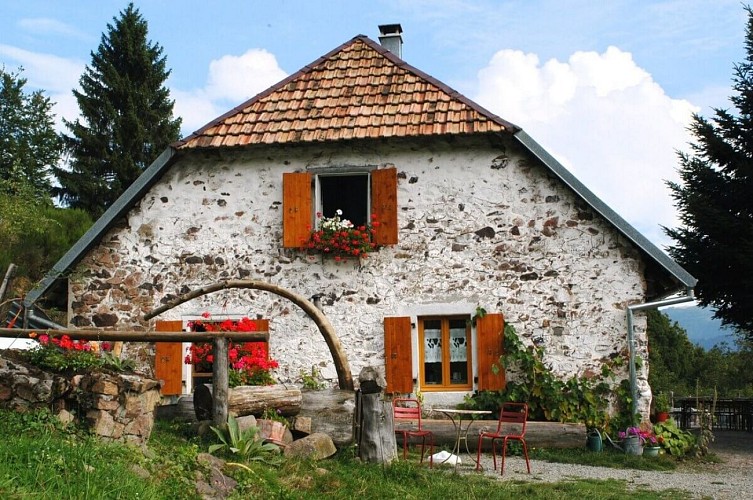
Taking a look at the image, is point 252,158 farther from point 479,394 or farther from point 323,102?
point 479,394

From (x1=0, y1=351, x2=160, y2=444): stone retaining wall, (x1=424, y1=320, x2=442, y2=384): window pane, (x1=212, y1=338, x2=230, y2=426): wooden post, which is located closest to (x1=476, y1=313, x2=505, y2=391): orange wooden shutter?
(x1=424, y1=320, x2=442, y2=384): window pane

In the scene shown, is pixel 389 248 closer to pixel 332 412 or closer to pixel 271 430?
pixel 332 412

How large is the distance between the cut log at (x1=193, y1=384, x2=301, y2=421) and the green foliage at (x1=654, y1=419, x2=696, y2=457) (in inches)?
203

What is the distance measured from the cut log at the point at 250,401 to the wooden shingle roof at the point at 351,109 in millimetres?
4155

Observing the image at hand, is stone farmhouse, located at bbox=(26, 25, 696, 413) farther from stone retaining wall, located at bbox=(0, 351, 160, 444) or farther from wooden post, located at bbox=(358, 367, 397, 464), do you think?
stone retaining wall, located at bbox=(0, 351, 160, 444)

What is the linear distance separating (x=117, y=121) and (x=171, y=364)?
15.9 metres

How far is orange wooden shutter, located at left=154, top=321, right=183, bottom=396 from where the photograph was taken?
37.0ft

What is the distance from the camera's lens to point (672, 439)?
34.5ft

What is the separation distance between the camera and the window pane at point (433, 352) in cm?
1109

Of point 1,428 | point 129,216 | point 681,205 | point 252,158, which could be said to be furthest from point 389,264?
point 681,205

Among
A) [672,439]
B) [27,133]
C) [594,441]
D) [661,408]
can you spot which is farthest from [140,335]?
[27,133]

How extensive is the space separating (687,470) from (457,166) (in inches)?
197

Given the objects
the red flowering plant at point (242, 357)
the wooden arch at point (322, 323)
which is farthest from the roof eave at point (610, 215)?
the red flowering plant at point (242, 357)

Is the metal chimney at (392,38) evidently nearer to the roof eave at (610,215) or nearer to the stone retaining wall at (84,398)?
the roof eave at (610,215)
